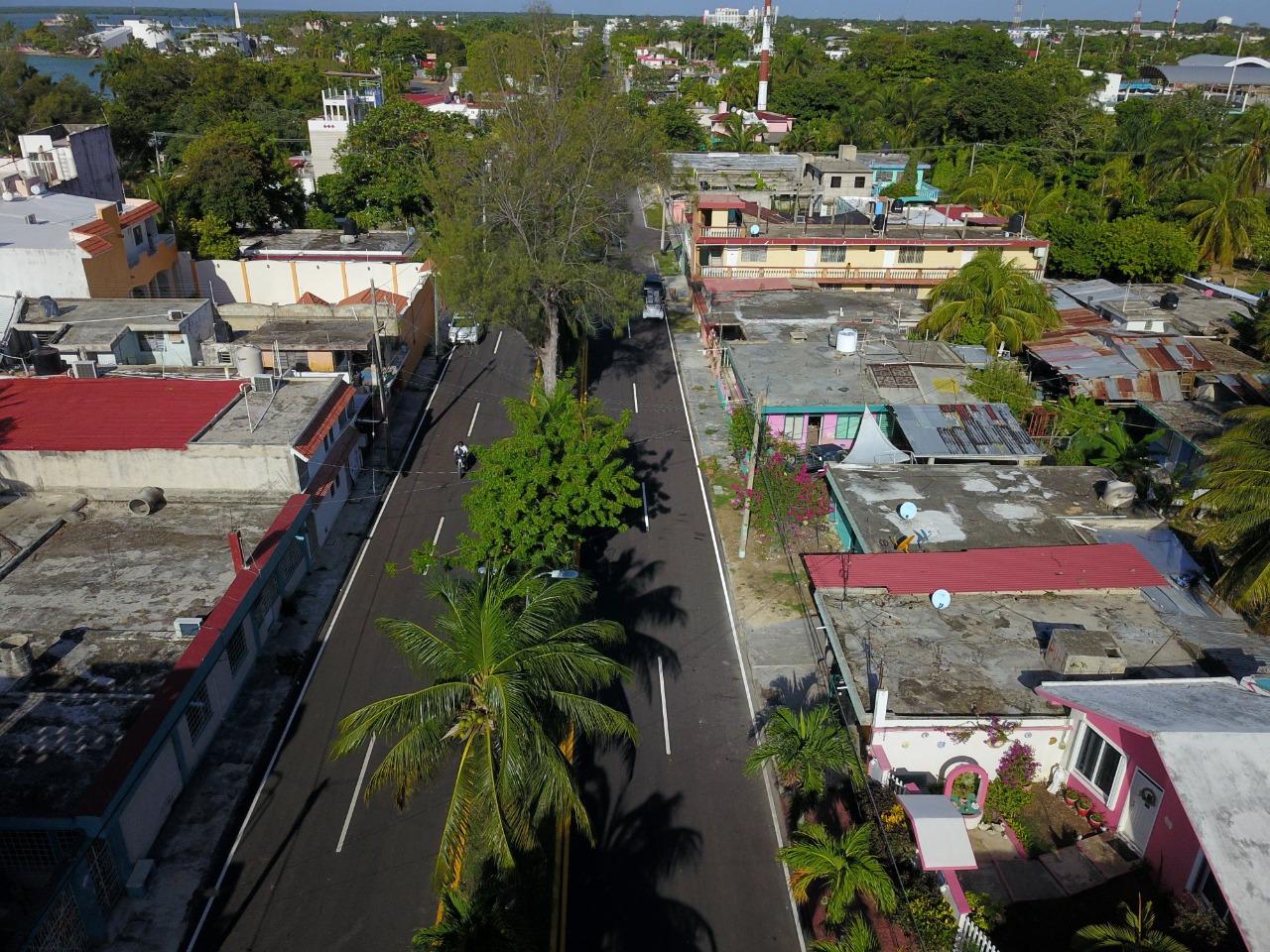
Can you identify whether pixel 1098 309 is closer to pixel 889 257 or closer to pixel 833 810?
pixel 889 257

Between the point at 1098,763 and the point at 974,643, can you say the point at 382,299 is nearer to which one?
the point at 974,643

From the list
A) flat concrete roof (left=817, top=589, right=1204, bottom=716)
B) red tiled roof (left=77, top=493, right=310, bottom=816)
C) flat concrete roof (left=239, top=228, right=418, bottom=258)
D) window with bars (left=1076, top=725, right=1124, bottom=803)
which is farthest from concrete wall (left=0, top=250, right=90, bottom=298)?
window with bars (left=1076, top=725, right=1124, bottom=803)

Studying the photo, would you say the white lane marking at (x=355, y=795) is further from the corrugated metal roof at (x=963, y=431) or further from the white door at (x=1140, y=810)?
the corrugated metal roof at (x=963, y=431)

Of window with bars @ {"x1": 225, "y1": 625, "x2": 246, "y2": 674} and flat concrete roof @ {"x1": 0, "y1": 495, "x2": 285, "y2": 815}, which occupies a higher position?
flat concrete roof @ {"x1": 0, "y1": 495, "x2": 285, "y2": 815}

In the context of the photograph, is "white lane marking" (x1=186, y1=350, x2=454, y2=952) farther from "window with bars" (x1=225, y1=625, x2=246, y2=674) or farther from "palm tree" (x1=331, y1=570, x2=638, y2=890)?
"palm tree" (x1=331, y1=570, x2=638, y2=890)

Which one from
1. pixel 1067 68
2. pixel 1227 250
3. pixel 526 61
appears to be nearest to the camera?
pixel 526 61

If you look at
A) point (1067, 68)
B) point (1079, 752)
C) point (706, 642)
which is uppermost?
point (1067, 68)

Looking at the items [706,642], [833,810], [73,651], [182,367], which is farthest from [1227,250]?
[73,651]
